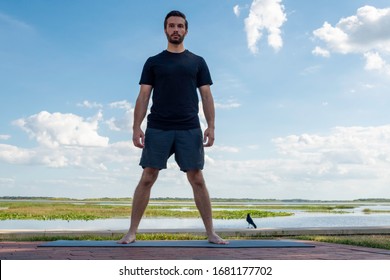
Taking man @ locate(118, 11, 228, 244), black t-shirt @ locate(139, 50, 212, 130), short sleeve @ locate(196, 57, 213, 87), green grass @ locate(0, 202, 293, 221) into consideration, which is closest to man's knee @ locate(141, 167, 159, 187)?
man @ locate(118, 11, 228, 244)

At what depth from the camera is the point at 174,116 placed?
16.0 feet

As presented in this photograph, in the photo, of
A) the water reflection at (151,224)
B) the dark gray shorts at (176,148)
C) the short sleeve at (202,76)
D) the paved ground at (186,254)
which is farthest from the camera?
the water reflection at (151,224)

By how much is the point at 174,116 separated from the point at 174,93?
218 mm

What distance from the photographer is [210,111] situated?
16.7 feet

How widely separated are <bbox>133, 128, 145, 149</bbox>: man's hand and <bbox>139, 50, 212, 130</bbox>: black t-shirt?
116mm

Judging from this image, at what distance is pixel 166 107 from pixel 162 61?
47 cm

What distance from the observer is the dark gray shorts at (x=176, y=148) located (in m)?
4.87

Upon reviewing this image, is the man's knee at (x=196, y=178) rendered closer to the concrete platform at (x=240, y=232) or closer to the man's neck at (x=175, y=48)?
the man's neck at (x=175, y=48)

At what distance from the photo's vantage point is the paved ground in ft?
12.7

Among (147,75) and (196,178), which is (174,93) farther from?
(196,178)

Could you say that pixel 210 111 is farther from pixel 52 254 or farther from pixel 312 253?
pixel 52 254

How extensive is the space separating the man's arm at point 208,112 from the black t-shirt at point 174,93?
13 centimetres

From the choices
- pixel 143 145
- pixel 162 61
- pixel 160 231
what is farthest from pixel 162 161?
pixel 160 231

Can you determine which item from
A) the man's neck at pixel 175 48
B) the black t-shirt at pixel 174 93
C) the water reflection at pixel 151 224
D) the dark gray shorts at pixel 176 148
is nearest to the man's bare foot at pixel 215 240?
the dark gray shorts at pixel 176 148
